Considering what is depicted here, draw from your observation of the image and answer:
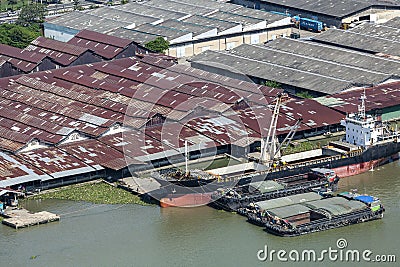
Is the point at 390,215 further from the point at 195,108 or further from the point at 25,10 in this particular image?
the point at 25,10

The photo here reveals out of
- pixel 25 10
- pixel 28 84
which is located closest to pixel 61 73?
pixel 28 84

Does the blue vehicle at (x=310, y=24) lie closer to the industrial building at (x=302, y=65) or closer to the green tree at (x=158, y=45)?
the industrial building at (x=302, y=65)

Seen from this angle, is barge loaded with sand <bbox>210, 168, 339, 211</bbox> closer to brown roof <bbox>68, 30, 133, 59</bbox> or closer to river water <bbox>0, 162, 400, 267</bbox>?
river water <bbox>0, 162, 400, 267</bbox>

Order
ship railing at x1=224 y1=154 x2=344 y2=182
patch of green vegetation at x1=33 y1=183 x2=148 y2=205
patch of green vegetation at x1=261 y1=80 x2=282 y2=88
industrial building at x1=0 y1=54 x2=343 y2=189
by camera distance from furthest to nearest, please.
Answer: patch of green vegetation at x1=261 y1=80 x2=282 y2=88, industrial building at x1=0 y1=54 x2=343 y2=189, ship railing at x1=224 y1=154 x2=344 y2=182, patch of green vegetation at x1=33 y1=183 x2=148 y2=205

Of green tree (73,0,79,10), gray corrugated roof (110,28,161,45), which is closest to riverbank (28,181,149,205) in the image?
gray corrugated roof (110,28,161,45)

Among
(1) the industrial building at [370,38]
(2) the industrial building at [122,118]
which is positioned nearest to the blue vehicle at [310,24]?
(1) the industrial building at [370,38]

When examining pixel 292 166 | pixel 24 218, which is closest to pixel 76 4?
pixel 292 166

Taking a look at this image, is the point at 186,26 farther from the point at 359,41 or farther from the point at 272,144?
the point at 272,144
